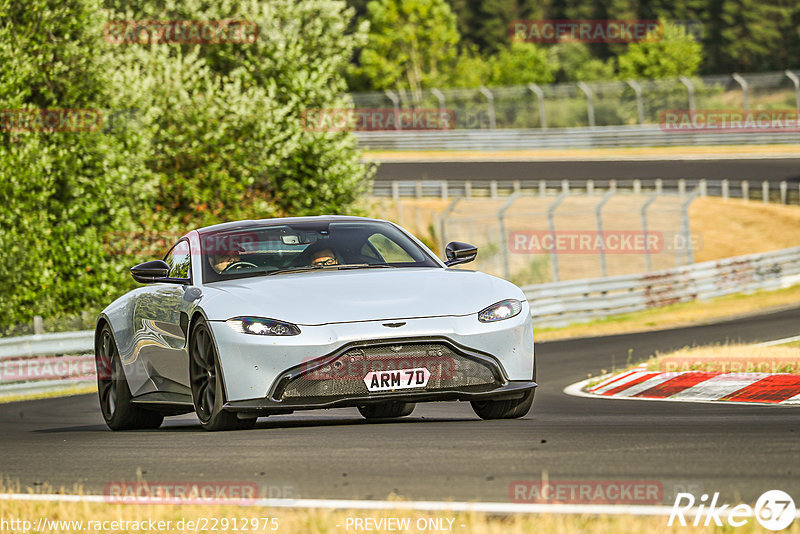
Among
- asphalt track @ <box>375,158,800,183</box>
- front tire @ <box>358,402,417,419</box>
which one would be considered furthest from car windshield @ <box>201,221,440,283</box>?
asphalt track @ <box>375,158,800,183</box>

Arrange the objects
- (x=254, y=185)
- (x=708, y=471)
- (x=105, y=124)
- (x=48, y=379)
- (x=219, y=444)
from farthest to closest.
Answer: (x=254, y=185) < (x=105, y=124) < (x=48, y=379) < (x=219, y=444) < (x=708, y=471)

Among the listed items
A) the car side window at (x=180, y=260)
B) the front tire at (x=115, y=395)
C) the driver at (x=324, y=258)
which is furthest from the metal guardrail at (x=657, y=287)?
the driver at (x=324, y=258)

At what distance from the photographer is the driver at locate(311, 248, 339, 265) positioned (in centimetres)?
916

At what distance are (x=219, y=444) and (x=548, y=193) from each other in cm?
3817

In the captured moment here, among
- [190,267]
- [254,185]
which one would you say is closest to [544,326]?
[254,185]

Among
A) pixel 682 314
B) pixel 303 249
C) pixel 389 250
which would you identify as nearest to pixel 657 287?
pixel 682 314

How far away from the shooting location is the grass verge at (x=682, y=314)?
2484cm

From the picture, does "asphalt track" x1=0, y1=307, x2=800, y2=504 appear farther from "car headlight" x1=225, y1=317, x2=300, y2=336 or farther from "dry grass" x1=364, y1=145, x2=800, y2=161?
"dry grass" x1=364, y1=145, x2=800, y2=161

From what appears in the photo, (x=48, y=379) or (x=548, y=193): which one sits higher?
(x=48, y=379)

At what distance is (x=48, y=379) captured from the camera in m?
18.7

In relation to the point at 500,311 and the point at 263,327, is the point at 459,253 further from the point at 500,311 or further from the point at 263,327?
the point at 263,327

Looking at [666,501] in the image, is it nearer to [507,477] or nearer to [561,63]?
[507,477]

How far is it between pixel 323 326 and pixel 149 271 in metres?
1.89

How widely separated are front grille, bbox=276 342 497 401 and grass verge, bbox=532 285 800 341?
16.0 meters
